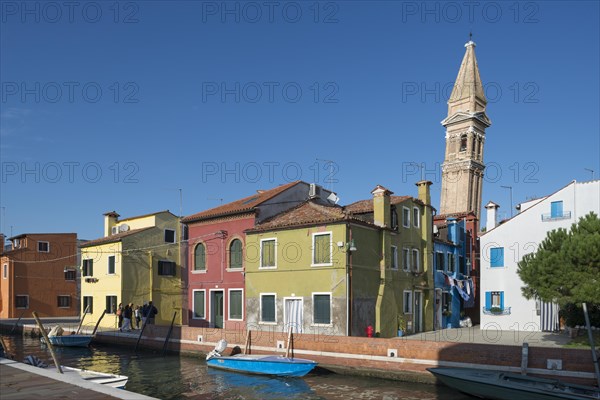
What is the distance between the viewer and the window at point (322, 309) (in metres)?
26.4

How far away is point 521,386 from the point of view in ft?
55.4

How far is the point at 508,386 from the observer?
17.0 metres

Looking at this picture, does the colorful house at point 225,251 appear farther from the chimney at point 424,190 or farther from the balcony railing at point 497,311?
the balcony railing at point 497,311

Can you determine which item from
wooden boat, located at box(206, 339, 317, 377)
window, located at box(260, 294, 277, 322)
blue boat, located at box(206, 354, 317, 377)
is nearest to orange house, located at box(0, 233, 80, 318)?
window, located at box(260, 294, 277, 322)

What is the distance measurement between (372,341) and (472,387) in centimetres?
515

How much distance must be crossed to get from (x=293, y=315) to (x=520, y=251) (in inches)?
590

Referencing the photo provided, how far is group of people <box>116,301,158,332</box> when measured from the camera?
3341 cm

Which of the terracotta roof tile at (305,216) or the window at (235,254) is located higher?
the terracotta roof tile at (305,216)

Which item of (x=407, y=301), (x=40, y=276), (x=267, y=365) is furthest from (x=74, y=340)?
(x=40, y=276)

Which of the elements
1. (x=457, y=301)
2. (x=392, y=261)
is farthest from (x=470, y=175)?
(x=392, y=261)

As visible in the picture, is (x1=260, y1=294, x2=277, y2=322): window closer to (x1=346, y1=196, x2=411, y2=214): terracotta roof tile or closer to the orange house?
(x1=346, y1=196, x2=411, y2=214): terracotta roof tile

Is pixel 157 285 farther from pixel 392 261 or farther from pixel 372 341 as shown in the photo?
pixel 372 341

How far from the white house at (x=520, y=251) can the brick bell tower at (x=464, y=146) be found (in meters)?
40.6

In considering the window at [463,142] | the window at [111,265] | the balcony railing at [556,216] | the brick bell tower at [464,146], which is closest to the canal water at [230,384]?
the window at [111,265]
